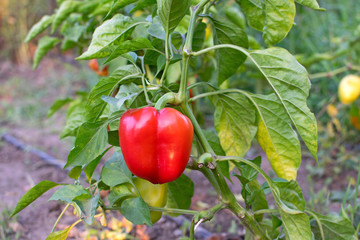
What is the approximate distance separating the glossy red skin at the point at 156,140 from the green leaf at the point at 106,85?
0.35 feet

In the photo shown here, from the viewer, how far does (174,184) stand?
3.30ft

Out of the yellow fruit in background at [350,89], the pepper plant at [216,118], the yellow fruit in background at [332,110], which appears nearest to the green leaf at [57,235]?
the pepper plant at [216,118]

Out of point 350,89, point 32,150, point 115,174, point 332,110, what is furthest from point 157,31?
point 332,110

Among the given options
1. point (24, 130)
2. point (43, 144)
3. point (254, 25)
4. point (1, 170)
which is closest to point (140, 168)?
point (254, 25)

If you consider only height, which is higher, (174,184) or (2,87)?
(174,184)

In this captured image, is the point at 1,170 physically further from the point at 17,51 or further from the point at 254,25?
the point at 17,51

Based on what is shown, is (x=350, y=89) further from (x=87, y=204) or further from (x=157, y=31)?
(x=87, y=204)

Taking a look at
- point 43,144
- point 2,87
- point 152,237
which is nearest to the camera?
point 152,237

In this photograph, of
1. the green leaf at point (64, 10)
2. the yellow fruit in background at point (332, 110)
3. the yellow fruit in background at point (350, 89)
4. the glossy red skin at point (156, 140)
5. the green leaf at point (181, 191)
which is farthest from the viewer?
the yellow fruit in background at point (332, 110)

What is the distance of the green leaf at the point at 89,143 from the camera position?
28.8 inches

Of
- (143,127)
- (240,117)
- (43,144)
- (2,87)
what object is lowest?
(2,87)

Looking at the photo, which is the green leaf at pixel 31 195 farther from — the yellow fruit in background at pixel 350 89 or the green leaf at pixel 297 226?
the yellow fruit in background at pixel 350 89

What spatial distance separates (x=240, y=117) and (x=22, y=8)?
18.4 feet

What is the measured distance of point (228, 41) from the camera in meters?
0.93
